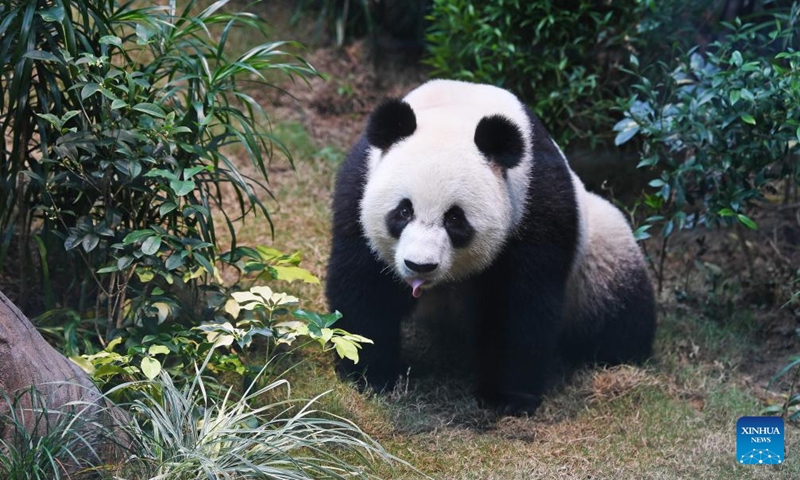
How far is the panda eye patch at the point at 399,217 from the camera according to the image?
386 centimetres

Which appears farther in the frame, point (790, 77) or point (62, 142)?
point (790, 77)

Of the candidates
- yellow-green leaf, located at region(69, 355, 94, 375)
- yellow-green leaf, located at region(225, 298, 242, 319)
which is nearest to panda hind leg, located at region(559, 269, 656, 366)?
yellow-green leaf, located at region(225, 298, 242, 319)

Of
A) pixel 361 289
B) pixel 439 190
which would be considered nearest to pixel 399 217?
pixel 439 190

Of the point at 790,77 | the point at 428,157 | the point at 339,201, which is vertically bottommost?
the point at 339,201

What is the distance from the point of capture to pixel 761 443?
361 cm

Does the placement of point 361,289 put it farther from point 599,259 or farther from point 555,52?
point 555,52

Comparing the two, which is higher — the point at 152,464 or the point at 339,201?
the point at 339,201

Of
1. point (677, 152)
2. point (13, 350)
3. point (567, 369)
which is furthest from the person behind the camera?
Result: point (677, 152)

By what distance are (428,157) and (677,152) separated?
245cm

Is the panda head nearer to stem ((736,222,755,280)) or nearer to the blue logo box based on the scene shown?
the blue logo box

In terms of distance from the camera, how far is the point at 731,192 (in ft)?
16.4

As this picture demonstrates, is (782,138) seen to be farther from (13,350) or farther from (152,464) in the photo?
(13,350)

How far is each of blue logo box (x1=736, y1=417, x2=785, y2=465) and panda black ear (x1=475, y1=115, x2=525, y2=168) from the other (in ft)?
4.89

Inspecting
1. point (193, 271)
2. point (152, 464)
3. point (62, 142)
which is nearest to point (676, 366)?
point (193, 271)
